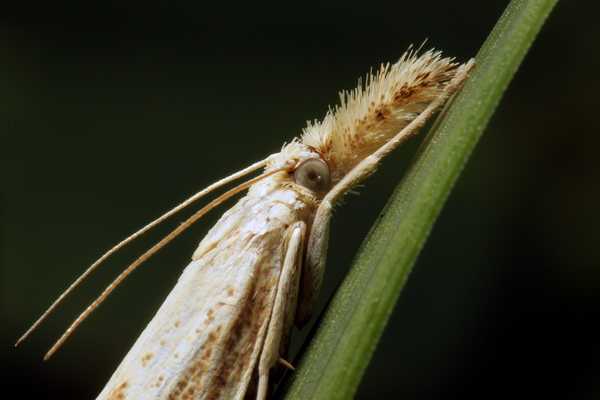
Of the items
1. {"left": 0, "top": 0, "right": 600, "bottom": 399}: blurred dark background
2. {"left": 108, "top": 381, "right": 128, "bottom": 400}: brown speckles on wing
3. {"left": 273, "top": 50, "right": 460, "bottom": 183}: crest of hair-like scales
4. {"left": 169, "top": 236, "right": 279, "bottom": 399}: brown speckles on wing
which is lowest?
{"left": 108, "top": 381, "right": 128, "bottom": 400}: brown speckles on wing

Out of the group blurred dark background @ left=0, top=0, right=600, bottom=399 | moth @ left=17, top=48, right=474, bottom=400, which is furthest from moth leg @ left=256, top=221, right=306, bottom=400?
blurred dark background @ left=0, top=0, right=600, bottom=399

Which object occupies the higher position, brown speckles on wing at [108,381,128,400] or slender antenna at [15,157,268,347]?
slender antenna at [15,157,268,347]

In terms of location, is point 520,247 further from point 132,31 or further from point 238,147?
point 132,31

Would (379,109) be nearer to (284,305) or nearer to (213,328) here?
(284,305)

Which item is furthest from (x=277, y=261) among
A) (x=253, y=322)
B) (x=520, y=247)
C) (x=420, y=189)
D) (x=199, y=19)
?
(x=199, y=19)

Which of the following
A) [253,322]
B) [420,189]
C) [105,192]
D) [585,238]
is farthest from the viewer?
[105,192]

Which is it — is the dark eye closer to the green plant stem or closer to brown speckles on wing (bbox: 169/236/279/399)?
brown speckles on wing (bbox: 169/236/279/399)
